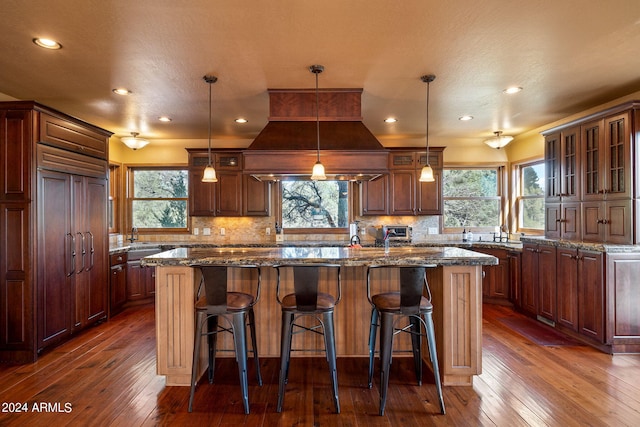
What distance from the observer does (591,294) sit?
342 centimetres

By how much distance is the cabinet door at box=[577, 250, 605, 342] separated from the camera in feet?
10.9

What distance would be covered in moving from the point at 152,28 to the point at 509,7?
7.68 ft

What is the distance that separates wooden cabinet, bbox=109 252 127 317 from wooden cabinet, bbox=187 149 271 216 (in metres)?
1.26

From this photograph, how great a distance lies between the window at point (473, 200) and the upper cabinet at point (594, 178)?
1.67m

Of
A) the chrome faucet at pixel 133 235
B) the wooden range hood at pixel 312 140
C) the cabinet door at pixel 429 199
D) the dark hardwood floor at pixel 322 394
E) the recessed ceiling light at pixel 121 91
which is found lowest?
the dark hardwood floor at pixel 322 394

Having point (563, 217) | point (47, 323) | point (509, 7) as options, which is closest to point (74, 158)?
point (47, 323)

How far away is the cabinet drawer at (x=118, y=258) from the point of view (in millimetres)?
4477

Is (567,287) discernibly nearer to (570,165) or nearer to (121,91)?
(570,165)

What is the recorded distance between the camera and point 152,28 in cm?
234

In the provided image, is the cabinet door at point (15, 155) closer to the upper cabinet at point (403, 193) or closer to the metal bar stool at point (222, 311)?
the metal bar stool at point (222, 311)

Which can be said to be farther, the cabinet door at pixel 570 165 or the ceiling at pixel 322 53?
the cabinet door at pixel 570 165

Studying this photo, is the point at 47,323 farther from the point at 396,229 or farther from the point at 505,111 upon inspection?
the point at 505,111

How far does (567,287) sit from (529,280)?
0.70 metres

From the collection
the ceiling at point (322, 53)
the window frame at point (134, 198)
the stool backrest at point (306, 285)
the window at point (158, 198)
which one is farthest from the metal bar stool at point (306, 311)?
the window at point (158, 198)
